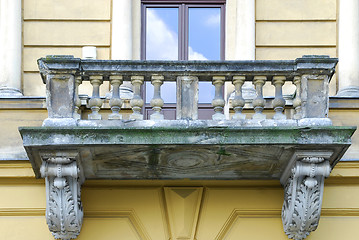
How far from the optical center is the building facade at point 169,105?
1061cm

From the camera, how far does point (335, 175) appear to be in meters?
10.6

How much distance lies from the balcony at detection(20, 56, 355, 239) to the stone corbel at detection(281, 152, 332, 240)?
0.01 meters

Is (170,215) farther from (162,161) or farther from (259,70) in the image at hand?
(259,70)

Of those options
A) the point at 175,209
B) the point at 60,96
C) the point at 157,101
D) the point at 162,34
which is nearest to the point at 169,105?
the point at 162,34

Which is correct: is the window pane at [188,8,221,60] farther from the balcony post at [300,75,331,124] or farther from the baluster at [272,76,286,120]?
the balcony post at [300,75,331,124]

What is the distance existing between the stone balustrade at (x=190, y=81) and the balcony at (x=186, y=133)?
0.01 meters

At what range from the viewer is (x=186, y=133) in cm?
941

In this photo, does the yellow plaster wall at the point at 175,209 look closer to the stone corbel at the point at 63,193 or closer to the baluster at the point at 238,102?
the stone corbel at the point at 63,193

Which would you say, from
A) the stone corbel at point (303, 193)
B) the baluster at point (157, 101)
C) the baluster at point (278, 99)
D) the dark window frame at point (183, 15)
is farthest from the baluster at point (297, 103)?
the dark window frame at point (183, 15)

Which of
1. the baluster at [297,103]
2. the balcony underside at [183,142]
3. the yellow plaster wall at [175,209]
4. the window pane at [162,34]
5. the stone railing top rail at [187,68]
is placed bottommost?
the yellow plaster wall at [175,209]

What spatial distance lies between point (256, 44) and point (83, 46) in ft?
7.44

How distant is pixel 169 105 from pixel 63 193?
226cm

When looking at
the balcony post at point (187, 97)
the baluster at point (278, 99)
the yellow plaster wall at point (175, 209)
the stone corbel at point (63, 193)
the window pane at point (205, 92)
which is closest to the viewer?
the stone corbel at point (63, 193)

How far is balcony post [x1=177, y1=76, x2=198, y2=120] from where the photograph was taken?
9.77 meters
